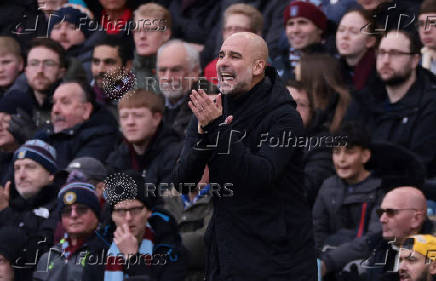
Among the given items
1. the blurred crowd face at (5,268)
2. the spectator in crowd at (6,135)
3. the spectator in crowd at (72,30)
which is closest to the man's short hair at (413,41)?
the blurred crowd face at (5,268)

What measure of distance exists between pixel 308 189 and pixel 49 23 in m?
5.01

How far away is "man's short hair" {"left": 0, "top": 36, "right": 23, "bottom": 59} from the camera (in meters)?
12.7

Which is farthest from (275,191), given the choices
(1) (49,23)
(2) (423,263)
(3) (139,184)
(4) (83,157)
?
(1) (49,23)

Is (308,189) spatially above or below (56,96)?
below

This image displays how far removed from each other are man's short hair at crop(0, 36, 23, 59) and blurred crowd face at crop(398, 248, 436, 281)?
20.3ft

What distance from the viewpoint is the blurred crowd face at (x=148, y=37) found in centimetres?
1160

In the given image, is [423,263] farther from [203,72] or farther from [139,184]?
[203,72]

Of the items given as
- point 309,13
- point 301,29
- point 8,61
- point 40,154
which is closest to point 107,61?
point 40,154

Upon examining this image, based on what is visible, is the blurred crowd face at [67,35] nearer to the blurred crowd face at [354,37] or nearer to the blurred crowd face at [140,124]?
the blurred crowd face at [140,124]

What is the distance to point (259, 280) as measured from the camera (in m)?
6.58

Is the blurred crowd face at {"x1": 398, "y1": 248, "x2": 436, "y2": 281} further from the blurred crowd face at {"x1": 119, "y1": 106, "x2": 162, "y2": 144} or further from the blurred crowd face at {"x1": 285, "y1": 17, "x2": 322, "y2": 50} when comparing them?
the blurred crowd face at {"x1": 285, "y1": 17, "x2": 322, "y2": 50}

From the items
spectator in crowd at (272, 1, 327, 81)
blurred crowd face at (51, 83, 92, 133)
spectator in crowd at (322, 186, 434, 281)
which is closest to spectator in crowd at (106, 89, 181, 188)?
blurred crowd face at (51, 83, 92, 133)

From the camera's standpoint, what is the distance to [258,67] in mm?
6777

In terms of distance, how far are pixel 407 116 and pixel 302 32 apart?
6.13 ft
